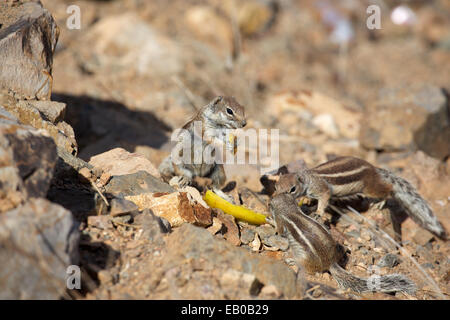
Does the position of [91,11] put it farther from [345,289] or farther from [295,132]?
[345,289]

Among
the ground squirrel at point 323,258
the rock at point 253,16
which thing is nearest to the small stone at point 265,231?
the ground squirrel at point 323,258

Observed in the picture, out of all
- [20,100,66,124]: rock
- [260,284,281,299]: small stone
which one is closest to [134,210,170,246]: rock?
[260,284,281,299]: small stone

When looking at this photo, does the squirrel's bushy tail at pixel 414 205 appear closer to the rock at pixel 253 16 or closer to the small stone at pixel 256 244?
the small stone at pixel 256 244

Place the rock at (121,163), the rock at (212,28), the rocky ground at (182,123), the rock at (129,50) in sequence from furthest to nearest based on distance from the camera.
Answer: the rock at (212,28), the rock at (129,50), the rock at (121,163), the rocky ground at (182,123)

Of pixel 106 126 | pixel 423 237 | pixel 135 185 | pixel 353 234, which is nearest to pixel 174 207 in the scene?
pixel 135 185
